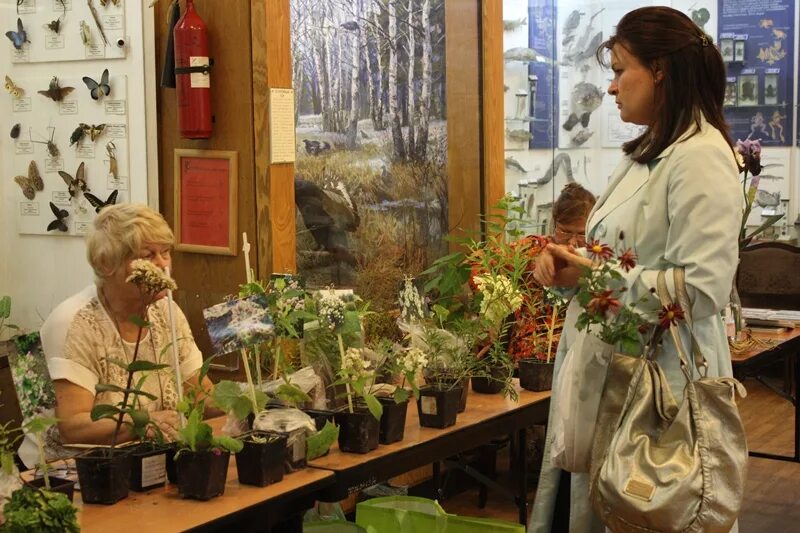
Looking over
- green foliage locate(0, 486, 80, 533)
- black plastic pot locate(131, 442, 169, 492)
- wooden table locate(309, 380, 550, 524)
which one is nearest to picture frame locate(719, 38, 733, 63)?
wooden table locate(309, 380, 550, 524)

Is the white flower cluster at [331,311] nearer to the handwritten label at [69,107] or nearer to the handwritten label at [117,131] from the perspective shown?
the handwritten label at [117,131]

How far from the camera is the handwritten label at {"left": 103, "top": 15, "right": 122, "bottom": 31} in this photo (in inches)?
165

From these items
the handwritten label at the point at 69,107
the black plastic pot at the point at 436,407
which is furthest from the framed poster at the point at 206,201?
the black plastic pot at the point at 436,407

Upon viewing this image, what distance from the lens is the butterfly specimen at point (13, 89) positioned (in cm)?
441

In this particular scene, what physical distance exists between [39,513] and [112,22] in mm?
2488

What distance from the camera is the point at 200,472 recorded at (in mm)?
2568

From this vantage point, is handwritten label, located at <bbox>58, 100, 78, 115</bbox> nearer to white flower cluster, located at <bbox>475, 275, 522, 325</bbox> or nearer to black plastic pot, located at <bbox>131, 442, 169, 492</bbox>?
white flower cluster, located at <bbox>475, 275, 522, 325</bbox>

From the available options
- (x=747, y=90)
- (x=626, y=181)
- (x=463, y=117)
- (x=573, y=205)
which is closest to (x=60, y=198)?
(x=463, y=117)

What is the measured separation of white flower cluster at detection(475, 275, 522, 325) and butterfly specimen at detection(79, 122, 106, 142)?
1.61 m

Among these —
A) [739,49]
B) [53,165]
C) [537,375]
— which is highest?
[739,49]

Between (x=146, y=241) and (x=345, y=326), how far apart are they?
687 millimetres

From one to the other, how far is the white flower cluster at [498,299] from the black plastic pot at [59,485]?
5.16 ft

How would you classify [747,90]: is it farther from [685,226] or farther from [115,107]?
[685,226]

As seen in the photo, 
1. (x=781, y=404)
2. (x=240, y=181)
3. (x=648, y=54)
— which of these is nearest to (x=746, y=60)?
(x=781, y=404)
